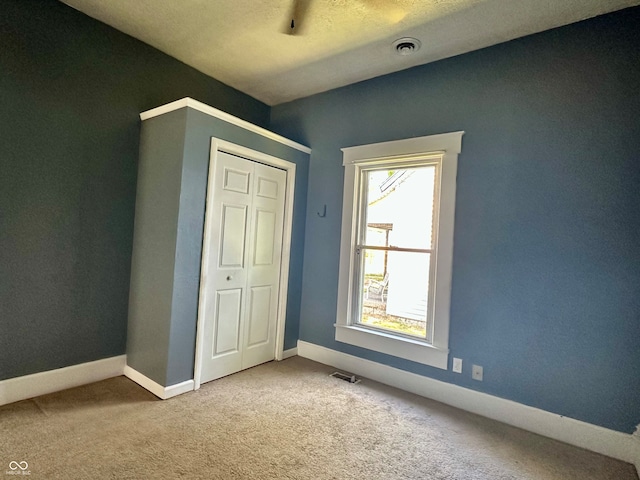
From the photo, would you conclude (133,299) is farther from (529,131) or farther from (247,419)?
(529,131)

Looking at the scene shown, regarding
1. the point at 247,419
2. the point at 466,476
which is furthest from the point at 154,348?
the point at 466,476

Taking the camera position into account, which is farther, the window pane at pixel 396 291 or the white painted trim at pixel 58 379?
the window pane at pixel 396 291

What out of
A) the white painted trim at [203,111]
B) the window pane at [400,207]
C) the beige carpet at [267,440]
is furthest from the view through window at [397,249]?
the white painted trim at [203,111]

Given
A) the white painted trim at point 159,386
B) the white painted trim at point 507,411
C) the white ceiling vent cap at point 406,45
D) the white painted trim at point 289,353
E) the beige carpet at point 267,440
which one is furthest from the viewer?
the white painted trim at point 289,353

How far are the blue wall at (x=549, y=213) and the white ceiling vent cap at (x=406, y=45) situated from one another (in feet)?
0.92

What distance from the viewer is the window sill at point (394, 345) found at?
2713mm

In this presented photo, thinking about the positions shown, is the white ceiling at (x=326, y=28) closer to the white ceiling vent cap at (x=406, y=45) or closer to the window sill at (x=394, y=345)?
the white ceiling vent cap at (x=406, y=45)

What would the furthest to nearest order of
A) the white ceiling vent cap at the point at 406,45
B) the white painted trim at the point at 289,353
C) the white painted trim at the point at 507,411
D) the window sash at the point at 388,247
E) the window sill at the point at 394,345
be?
the white painted trim at the point at 289,353 < the window sash at the point at 388,247 < the window sill at the point at 394,345 < the white ceiling vent cap at the point at 406,45 < the white painted trim at the point at 507,411

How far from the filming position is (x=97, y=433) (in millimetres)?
2014

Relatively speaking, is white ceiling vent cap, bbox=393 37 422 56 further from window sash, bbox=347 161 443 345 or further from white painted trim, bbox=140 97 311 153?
white painted trim, bbox=140 97 311 153

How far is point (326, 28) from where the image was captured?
254 centimetres

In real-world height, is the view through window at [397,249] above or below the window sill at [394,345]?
above

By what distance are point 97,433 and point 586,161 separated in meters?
3.62

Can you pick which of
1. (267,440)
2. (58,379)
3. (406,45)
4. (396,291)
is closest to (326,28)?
(406,45)
